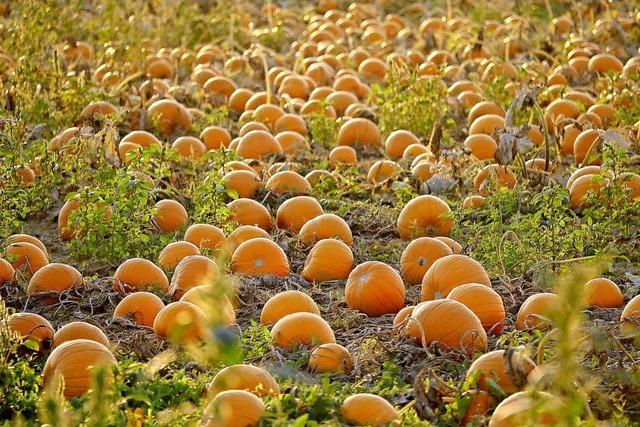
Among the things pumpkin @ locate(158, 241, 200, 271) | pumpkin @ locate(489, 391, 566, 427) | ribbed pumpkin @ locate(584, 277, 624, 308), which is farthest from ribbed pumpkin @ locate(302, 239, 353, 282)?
pumpkin @ locate(489, 391, 566, 427)

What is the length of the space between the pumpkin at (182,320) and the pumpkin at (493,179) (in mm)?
2356

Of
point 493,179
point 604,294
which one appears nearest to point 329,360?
point 604,294

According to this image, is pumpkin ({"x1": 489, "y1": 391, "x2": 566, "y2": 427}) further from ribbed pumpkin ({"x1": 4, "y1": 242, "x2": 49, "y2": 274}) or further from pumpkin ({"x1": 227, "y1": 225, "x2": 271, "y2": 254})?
ribbed pumpkin ({"x1": 4, "y1": 242, "x2": 49, "y2": 274})

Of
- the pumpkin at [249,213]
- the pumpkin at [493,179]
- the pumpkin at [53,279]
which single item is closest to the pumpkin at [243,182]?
the pumpkin at [249,213]

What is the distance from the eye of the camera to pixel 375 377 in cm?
435

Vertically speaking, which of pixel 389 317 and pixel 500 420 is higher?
pixel 500 420

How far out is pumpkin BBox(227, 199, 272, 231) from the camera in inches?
248

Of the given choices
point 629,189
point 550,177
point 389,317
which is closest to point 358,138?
point 550,177

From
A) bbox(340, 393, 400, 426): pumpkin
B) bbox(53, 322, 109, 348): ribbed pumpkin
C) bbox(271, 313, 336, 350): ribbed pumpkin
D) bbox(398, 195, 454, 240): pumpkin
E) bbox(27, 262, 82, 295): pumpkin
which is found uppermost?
bbox(340, 393, 400, 426): pumpkin

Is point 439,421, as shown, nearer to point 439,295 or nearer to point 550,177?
point 439,295

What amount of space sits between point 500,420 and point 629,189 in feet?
9.06

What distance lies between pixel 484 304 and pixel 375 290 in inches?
23.3

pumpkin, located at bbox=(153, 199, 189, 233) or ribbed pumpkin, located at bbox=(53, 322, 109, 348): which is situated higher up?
ribbed pumpkin, located at bbox=(53, 322, 109, 348)

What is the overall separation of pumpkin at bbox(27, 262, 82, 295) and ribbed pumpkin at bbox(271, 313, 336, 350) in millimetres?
1264
